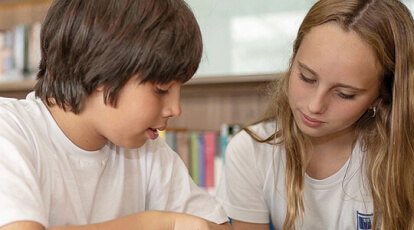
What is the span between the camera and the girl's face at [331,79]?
36.1 inches

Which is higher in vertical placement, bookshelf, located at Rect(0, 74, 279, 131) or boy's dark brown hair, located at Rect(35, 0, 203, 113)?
boy's dark brown hair, located at Rect(35, 0, 203, 113)

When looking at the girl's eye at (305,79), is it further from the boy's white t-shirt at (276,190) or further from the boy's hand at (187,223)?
the boy's hand at (187,223)

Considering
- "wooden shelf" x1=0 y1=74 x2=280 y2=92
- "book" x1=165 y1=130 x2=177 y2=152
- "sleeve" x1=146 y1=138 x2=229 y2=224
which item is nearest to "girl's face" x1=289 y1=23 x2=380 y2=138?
"sleeve" x1=146 y1=138 x2=229 y2=224

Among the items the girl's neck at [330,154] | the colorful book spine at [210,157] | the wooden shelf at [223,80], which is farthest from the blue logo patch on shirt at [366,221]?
the colorful book spine at [210,157]

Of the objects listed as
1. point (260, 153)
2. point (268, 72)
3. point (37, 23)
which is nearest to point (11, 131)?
point (260, 153)

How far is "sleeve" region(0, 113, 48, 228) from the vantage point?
25.4 inches

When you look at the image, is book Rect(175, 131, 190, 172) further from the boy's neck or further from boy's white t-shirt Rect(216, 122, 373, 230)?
the boy's neck

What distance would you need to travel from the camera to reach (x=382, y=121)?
1072 mm

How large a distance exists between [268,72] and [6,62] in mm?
1332

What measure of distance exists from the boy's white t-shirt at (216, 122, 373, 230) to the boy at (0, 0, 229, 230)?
0.93ft

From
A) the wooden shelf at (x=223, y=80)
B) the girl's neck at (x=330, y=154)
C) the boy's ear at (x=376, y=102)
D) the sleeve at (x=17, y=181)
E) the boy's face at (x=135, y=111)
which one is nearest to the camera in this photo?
the sleeve at (x=17, y=181)

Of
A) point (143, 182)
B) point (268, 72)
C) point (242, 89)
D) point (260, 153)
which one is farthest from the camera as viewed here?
point (242, 89)

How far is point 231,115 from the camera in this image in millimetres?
2092

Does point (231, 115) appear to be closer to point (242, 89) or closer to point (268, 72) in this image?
point (242, 89)
